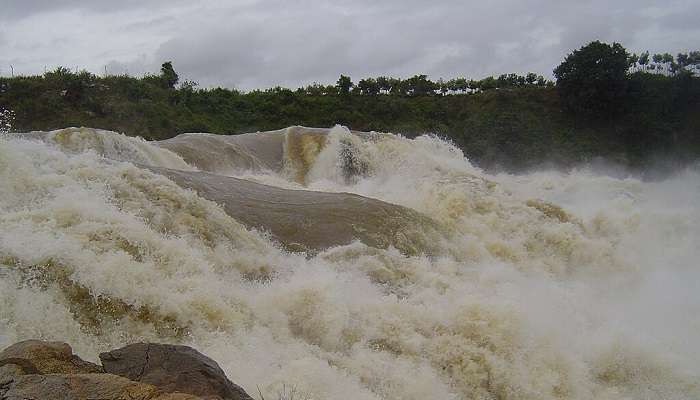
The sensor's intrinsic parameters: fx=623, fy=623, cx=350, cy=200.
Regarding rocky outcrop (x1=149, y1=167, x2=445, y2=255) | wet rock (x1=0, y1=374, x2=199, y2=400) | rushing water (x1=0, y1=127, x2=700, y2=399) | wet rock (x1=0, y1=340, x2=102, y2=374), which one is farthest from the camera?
rocky outcrop (x1=149, y1=167, x2=445, y2=255)

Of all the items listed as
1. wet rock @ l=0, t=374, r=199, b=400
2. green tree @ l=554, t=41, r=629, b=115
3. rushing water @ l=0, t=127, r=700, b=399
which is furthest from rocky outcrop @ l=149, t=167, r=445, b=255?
green tree @ l=554, t=41, r=629, b=115

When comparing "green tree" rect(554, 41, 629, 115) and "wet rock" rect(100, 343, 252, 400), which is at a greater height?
"green tree" rect(554, 41, 629, 115)

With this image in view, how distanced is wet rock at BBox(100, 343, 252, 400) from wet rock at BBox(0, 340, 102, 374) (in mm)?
155

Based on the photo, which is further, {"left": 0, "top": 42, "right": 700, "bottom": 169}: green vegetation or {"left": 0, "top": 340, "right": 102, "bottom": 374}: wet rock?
{"left": 0, "top": 42, "right": 700, "bottom": 169}: green vegetation

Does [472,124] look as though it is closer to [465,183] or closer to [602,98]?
[602,98]

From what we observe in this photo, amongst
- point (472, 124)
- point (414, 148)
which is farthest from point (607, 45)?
point (414, 148)

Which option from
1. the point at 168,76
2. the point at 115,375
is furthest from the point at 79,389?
→ the point at 168,76

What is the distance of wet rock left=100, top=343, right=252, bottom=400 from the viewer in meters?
3.46

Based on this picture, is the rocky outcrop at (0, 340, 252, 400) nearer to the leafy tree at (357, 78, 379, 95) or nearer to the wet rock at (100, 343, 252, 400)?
the wet rock at (100, 343, 252, 400)

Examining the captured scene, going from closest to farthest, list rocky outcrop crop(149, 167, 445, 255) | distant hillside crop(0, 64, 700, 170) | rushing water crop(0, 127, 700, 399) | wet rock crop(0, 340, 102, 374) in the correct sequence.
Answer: wet rock crop(0, 340, 102, 374)
rushing water crop(0, 127, 700, 399)
rocky outcrop crop(149, 167, 445, 255)
distant hillside crop(0, 64, 700, 170)

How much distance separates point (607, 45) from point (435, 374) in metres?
31.8

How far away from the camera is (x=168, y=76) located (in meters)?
31.6

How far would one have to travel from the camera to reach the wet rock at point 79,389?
300 cm

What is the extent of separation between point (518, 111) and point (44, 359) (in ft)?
111
